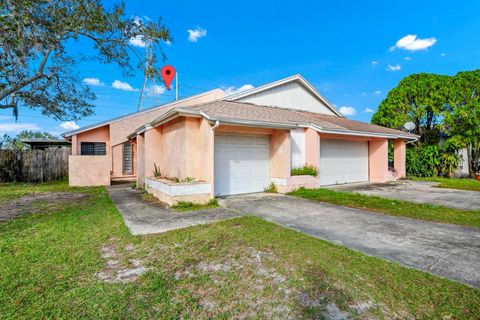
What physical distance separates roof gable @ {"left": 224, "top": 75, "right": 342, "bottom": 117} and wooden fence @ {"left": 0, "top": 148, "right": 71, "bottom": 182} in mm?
11616

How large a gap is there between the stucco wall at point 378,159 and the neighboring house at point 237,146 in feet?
0.17

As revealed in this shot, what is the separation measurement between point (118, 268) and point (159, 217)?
9.13ft

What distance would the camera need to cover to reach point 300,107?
1443cm

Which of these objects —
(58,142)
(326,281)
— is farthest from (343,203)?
(58,142)

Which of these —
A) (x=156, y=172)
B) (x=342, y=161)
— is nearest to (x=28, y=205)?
(x=156, y=172)

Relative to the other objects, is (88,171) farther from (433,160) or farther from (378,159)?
(433,160)

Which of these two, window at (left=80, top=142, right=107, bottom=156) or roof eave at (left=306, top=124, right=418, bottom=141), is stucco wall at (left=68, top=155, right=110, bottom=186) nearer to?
window at (left=80, top=142, right=107, bottom=156)

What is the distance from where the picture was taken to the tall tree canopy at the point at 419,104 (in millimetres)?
15455

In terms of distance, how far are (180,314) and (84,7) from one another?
1213 cm

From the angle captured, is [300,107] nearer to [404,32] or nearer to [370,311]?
[404,32]

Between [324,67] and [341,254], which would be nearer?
[341,254]

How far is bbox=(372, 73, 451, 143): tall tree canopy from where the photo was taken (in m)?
15.5

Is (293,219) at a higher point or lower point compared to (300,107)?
lower

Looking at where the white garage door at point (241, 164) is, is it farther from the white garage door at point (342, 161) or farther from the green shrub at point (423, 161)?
the green shrub at point (423, 161)
